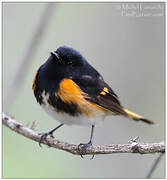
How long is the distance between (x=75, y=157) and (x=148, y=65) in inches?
77.7

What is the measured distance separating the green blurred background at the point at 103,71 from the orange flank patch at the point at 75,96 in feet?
3.96

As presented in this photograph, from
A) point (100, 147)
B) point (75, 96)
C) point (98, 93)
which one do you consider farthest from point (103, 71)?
point (100, 147)

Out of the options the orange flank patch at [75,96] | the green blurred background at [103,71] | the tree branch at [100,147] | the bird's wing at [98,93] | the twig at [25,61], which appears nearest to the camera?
the tree branch at [100,147]

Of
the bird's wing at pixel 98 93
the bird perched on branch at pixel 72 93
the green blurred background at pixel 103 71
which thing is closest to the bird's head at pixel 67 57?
the bird perched on branch at pixel 72 93

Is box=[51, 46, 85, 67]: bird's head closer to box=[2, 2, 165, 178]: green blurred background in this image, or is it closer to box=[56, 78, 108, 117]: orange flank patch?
box=[56, 78, 108, 117]: orange flank patch

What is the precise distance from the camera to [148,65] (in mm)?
5727

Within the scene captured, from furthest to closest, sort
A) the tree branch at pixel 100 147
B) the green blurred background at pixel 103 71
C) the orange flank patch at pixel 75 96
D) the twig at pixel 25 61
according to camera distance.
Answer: the green blurred background at pixel 103 71 < the orange flank patch at pixel 75 96 < the twig at pixel 25 61 < the tree branch at pixel 100 147

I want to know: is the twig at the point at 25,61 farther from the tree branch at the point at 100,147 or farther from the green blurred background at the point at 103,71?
the green blurred background at the point at 103,71

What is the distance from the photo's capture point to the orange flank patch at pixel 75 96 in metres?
3.71

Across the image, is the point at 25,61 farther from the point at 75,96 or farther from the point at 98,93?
the point at 98,93

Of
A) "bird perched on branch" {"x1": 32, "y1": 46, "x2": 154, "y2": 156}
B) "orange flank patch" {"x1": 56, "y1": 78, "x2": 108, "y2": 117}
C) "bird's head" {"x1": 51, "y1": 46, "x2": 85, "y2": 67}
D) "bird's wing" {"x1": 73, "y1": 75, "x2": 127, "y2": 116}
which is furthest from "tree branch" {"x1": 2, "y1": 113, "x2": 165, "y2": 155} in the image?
"bird's head" {"x1": 51, "y1": 46, "x2": 85, "y2": 67}

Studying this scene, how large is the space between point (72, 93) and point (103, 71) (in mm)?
1931

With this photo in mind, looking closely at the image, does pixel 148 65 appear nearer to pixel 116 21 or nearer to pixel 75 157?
pixel 116 21

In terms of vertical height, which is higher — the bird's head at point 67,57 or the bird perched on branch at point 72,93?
the bird's head at point 67,57
